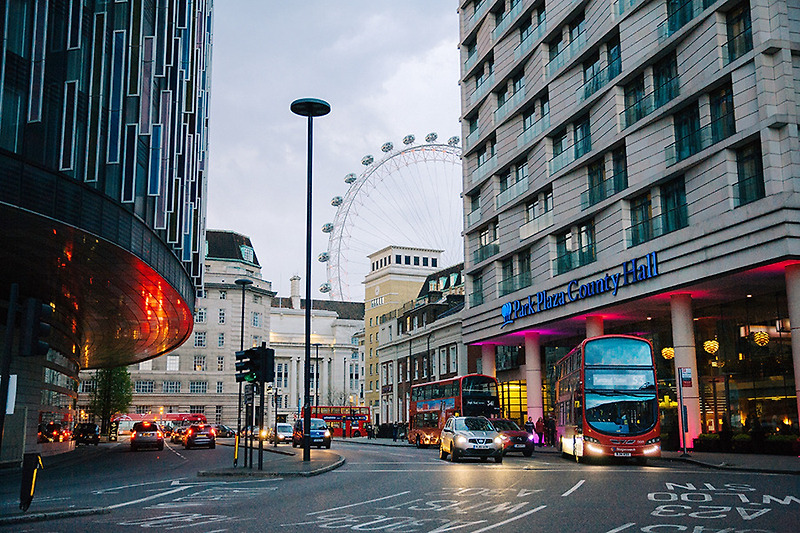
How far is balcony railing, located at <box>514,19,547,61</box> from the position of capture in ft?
157

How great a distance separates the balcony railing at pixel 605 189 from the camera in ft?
129

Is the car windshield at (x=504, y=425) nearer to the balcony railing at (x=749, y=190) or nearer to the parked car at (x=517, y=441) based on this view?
the parked car at (x=517, y=441)

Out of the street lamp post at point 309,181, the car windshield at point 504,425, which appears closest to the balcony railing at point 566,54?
the car windshield at point 504,425

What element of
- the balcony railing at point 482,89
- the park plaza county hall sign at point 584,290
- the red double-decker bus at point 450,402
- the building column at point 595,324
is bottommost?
the red double-decker bus at point 450,402

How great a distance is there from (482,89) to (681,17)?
21.4m

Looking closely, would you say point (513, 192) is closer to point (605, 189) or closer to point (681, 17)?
point (605, 189)

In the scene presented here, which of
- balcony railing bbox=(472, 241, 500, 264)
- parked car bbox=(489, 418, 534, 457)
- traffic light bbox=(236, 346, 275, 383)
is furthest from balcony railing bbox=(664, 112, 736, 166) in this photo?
traffic light bbox=(236, 346, 275, 383)

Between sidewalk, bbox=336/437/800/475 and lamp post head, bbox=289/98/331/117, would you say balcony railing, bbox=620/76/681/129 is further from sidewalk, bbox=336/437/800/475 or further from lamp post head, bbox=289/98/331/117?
lamp post head, bbox=289/98/331/117

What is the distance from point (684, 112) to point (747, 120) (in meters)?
4.65

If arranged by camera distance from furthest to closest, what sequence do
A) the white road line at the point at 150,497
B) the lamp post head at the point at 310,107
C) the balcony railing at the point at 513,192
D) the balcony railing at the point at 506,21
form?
1. the balcony railing at the point at 506,21
2. the balcony railing at the point at 513,192
3. the lamp post head at the point at 310,107
4. the white road line at the point at 150,497

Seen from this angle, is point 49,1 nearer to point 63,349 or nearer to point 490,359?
point 63,349

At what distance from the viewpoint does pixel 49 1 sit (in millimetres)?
21203

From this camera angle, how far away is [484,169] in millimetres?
55281

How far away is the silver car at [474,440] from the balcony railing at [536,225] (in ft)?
59.8
